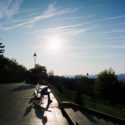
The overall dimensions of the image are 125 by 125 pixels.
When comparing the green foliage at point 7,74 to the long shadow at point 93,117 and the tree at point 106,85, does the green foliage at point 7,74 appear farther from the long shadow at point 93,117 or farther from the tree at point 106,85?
the long shadow at point 93,117

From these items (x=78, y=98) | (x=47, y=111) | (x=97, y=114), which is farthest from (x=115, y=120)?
(x=78, y=98)

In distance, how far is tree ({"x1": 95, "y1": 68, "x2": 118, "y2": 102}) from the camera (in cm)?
4247

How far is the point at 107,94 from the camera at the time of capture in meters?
42.4

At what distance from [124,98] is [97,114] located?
42.0 meters

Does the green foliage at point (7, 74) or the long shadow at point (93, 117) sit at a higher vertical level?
the green foliage at point (7, 74)

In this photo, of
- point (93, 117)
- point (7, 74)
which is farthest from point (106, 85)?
point (93, 117)

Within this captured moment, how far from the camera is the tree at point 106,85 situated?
139ft

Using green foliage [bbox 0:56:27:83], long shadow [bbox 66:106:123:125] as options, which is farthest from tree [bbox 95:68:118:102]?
long shadow [bbox 66:106:123:125]

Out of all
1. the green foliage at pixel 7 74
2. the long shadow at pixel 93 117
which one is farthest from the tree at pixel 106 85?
the long shadow at pixel 93 117

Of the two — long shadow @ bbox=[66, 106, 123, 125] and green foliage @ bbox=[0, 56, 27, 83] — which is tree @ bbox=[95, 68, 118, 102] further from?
long shadow @ bbox=[66, 106, 123, 125]

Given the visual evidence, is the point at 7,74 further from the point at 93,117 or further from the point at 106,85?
the point at 93,117

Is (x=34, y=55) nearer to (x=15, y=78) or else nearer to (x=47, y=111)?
(x=47, y=111)

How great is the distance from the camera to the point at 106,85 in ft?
142

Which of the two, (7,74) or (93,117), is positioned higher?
(7,74)
